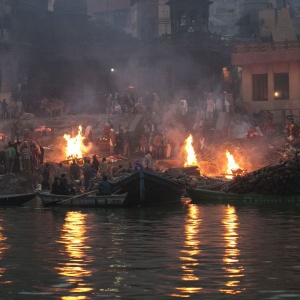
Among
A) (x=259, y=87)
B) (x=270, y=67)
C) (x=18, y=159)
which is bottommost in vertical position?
(x=18, y=159)

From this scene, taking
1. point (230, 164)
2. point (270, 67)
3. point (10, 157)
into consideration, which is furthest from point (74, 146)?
point (270, 67)

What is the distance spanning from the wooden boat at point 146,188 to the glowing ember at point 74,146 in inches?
489

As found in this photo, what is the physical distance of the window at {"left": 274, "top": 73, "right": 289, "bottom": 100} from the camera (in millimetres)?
51812

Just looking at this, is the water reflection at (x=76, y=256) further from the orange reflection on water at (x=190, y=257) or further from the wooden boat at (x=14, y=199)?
the wooden boat at (x=14, y=199)

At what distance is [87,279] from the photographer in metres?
15.8

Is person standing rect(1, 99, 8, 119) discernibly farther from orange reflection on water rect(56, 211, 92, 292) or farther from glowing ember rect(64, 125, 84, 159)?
orange reflection on water rect(56, 211, 92, 292)

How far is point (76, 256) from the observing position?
18547 millimetres

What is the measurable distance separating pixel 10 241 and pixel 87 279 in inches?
237

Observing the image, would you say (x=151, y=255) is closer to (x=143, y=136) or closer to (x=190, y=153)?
(x=190, y=153)

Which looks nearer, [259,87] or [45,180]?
[45,180]

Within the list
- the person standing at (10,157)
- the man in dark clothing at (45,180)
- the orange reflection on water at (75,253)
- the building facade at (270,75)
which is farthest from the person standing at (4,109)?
the orange reflection on water at (75,253)

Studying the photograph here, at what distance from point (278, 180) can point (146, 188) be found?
4.41 meters

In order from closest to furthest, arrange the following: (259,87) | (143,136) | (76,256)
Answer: (76,256) < (143,136) < (259,87)

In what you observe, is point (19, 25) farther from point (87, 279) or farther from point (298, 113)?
point (87, 279)
